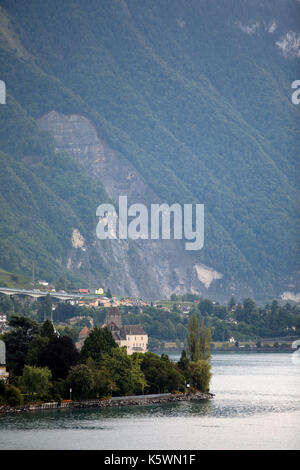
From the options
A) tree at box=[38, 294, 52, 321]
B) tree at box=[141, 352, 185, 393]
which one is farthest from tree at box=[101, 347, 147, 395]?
tree at box=[38, 294, 52, 321]

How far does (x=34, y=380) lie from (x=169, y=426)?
30.9 feet

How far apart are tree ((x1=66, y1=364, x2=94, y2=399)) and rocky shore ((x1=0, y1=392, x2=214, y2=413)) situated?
55cm

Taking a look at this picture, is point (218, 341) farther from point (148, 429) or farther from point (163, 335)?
point (148, 429)

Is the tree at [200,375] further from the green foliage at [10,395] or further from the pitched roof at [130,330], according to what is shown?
the pitched roof at [130,330]

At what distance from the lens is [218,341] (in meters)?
180

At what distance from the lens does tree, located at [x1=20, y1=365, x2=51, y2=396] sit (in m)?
70.9

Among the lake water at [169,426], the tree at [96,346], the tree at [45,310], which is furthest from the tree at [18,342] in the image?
the tree at [45,310]

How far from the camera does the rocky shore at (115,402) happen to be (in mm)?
69375

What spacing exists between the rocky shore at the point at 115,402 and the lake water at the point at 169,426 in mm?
870

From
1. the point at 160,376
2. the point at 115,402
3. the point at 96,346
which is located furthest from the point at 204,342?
the point at 115,402

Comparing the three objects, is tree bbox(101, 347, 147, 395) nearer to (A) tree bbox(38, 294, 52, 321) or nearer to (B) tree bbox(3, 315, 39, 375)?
(B) tree bbox(3, 315, 39, 375)

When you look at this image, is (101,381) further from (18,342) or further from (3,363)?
(18,342)

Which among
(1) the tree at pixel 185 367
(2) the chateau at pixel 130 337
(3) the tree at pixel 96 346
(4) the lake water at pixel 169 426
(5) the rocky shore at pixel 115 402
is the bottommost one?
(4) the lake water at pixel 169 426

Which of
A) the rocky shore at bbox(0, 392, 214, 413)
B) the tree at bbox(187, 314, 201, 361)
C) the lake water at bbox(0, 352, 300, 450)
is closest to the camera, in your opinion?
the lake water at bbox(0, 352, 300, 450)
